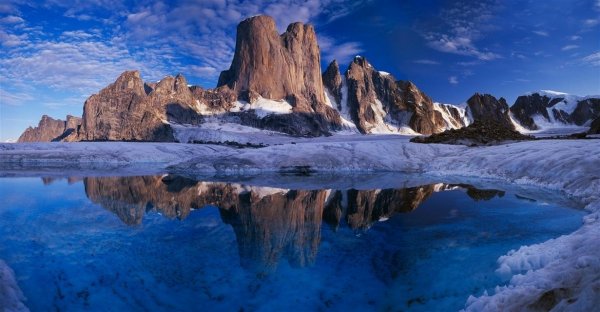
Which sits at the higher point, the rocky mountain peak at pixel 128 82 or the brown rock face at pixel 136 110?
the rocky mountain peak at pixel 128 82

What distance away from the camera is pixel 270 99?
155m

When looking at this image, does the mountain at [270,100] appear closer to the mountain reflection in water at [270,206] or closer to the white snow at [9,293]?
the mountain reflection in water at [270,206]

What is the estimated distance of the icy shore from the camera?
6.28 meters

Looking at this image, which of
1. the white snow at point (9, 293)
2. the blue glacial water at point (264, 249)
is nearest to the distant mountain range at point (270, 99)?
the blue glacial water at point (264, 249)

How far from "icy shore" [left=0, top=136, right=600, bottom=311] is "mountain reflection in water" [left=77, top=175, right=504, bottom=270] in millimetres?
4963

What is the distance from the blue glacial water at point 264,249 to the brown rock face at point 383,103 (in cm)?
15678

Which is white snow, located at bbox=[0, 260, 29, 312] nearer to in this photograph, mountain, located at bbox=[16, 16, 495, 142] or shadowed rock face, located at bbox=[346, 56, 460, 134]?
mountain, located at bbox=[16, 16, 495, 142]

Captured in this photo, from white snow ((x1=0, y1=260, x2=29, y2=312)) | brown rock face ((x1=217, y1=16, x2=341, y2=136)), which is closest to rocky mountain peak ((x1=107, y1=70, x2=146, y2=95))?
brown rock face ((x1=217, y1=16, x2=341, y2=136))

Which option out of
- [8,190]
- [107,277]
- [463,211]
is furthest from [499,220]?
[8,190]

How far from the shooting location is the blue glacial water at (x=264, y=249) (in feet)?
26.8

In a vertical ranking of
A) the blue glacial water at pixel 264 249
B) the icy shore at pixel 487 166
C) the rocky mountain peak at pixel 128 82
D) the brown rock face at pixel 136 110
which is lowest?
the blue glacial water at pixel 264 249

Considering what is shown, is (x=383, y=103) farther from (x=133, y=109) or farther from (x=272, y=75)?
(x=133, y=109)

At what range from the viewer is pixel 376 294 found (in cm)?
834

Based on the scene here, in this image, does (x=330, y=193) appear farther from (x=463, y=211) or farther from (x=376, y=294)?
(x=376, y=294)
